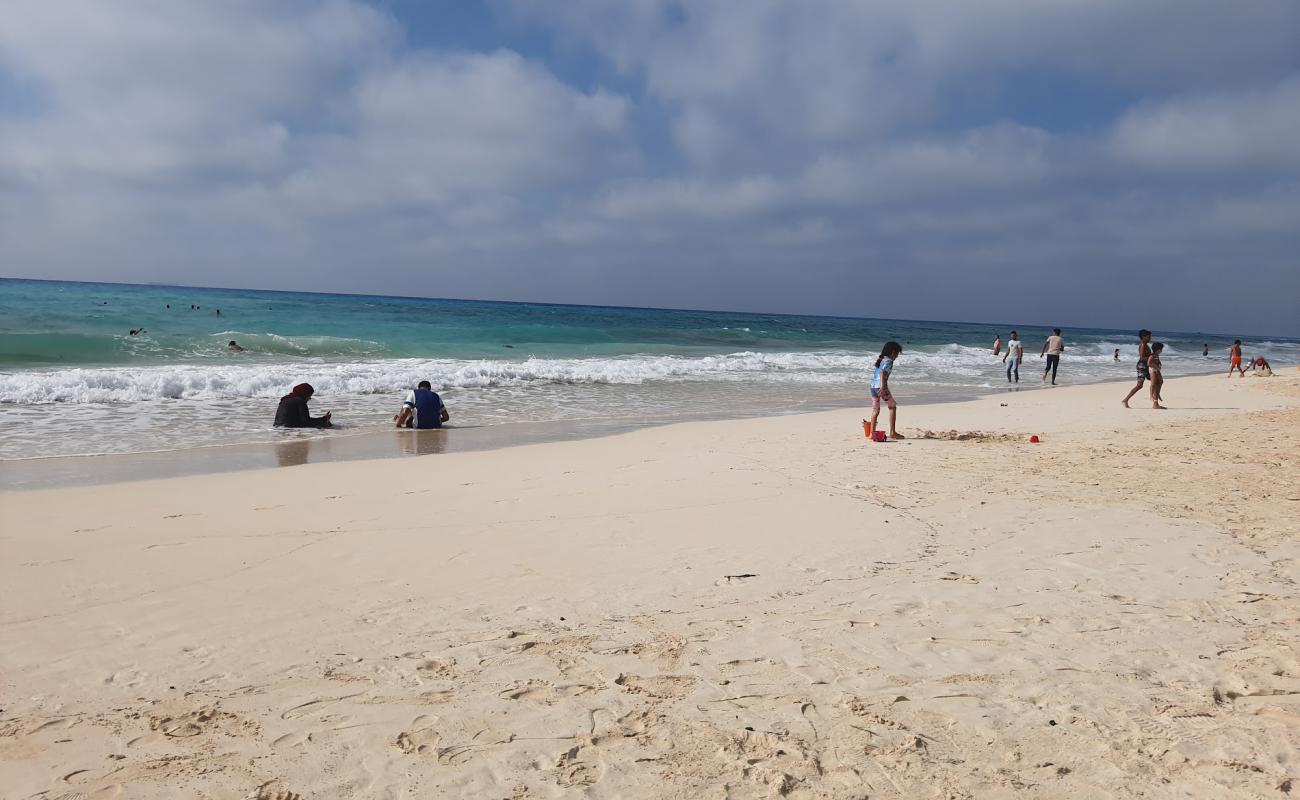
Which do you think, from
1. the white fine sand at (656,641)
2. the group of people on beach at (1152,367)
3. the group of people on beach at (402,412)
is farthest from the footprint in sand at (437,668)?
the group of people on beach at (1152,367)

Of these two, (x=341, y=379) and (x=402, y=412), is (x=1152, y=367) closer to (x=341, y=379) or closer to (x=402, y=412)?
(x=402, y=412)

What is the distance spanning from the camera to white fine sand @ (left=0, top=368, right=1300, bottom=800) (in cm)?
255

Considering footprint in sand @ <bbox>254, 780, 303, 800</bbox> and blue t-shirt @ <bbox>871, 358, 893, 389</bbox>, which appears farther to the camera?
blue t-shirt @ <bbox>871, 358, 893, 389</bbox>

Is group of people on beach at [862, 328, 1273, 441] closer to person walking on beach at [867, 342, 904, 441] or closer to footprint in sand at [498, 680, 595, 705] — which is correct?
person walking on beach at [867, 342, 904, 441]

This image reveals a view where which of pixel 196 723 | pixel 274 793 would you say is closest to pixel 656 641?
pixel 274 793

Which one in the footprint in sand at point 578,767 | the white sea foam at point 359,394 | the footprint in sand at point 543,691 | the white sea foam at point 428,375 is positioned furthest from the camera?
the white sea foam at point 428,375

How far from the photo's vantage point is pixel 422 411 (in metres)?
11.8

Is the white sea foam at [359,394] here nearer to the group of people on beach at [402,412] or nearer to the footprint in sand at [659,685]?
the group of people on beach at [402,412]

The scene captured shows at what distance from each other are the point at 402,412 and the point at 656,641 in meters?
9.45

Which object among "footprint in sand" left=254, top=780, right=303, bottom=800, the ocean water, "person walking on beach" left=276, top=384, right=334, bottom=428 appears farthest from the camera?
the ocean water

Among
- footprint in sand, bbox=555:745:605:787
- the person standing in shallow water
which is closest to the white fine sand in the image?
footprint in sand, bbox=555:745:605:787

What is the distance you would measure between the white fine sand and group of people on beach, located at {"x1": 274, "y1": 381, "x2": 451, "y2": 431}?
4425mm

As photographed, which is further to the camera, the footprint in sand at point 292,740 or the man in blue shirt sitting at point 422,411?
the man in blue shirt sitting at point 422,411

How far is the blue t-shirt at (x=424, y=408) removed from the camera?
1177cm
